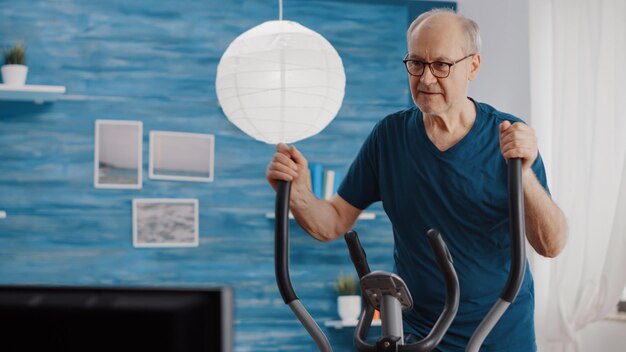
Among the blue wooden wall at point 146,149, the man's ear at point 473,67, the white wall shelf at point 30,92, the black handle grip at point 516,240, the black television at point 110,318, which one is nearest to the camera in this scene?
the black television at point 110,318

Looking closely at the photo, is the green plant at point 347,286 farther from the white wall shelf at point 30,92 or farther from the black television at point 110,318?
the black television at point 110,318

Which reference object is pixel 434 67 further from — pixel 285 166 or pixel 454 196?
pixel 285 166

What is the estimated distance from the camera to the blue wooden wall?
4.17 metres

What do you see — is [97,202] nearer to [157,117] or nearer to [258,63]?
[157,117]

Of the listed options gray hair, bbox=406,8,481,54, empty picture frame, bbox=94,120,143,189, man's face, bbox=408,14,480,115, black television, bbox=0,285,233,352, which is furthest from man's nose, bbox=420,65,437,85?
empty picture frame, bbox=94,120,143,189

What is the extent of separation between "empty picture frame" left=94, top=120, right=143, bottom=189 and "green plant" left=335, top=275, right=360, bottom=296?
1052mm

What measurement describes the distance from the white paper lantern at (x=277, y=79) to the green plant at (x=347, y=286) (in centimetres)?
A: 184

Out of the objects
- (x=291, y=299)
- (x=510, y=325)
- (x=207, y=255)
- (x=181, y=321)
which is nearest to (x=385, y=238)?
(x=207, y=255)

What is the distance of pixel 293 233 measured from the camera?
4379mm

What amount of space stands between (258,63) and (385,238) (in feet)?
7.17

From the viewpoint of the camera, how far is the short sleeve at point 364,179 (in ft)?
7.45

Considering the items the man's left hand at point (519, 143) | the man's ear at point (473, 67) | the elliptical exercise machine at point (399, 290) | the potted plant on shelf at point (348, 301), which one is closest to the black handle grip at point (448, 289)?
the elliptical exercise machine at point (399, 290)

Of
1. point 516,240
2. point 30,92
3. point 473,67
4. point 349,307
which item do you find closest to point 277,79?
point 473,67

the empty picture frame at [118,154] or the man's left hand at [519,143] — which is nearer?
the man's left hand at [519,143]
